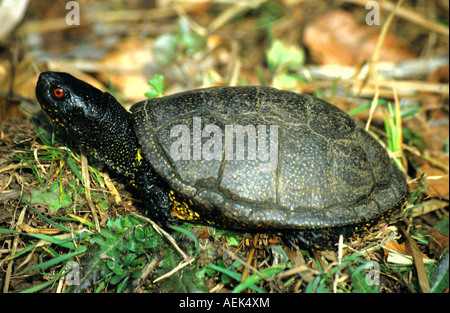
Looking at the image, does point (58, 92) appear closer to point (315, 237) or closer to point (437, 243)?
point (315, 237)

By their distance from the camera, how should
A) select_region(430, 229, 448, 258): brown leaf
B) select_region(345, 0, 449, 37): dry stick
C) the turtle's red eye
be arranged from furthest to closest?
select_region(345, 0, 449, 37): dry stick, select_region(430, 229, 448, 258): brown leaf, the turtle's red eye

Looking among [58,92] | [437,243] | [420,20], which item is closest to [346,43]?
[420,20]

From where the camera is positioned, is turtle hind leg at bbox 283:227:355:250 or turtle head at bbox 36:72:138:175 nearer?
turtle hind leg at bbox 283:227:355:250

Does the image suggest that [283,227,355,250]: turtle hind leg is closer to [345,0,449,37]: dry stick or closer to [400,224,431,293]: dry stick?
[400,224,431,293]: dry stick

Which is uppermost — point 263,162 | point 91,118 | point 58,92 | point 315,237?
point 58,92

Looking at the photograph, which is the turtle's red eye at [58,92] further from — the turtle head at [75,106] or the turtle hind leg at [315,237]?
the turtle hind leg at [315,237]

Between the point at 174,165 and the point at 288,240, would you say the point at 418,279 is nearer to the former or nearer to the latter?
the point at 288,240

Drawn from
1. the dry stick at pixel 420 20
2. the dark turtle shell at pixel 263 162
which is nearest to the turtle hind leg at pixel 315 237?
the dark turtle shell at pixel 263 162

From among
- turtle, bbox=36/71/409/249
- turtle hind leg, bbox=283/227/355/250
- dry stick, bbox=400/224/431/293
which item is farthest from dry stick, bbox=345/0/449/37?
turtle hind leg, bbox=283/227/355/250
